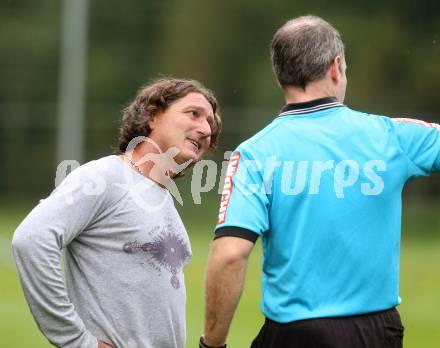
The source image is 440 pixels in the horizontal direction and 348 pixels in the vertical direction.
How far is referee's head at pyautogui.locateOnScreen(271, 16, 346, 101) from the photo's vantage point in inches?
152

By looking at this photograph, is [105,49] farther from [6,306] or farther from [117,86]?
[6,306]

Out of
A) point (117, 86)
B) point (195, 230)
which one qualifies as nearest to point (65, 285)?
point (195, 230)

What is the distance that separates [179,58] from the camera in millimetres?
30328

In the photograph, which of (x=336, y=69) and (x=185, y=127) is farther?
(x=185, y=127)

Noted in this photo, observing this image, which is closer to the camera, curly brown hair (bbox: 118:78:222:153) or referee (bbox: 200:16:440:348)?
referee (bbox: 200:16:440:348)

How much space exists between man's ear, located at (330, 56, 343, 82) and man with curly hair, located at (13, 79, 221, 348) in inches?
25.3

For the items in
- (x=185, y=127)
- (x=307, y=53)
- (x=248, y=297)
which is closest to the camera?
(x=307, y=53)

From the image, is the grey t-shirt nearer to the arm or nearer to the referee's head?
the arm

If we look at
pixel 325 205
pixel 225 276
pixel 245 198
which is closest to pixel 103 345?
pixel 225 276

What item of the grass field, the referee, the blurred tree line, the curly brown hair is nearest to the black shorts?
the referee

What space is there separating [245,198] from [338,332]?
60 centimetres

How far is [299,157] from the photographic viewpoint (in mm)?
3812

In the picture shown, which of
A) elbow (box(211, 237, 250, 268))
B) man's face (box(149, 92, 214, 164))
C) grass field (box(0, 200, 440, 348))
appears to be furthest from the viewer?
grass field (box(0, 200, 440, 348))

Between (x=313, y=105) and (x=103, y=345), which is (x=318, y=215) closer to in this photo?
(x=313, y=105)
